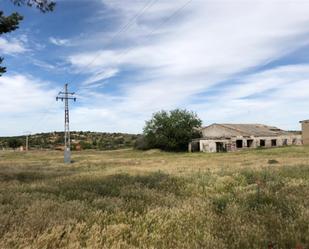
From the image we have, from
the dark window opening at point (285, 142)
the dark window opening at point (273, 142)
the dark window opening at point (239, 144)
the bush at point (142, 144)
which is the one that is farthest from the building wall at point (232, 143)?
the bush at point (142, 144)

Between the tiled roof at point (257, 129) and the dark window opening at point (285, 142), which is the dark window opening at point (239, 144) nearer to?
the tiled roof at point (257, 129)

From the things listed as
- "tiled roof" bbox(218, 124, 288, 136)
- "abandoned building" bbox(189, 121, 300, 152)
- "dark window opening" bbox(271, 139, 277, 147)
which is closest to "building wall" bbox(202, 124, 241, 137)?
"abandoned building" bbox(189, 121, 300, 152)

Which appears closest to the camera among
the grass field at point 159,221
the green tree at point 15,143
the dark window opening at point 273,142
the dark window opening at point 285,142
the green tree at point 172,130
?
the grass field at point 159,221

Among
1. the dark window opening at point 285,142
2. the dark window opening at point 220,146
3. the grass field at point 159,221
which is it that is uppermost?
the dark window opening at point 285,142

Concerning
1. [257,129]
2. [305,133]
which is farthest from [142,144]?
[305,133]

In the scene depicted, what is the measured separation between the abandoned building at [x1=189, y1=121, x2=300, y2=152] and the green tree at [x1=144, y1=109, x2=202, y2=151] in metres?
2.01

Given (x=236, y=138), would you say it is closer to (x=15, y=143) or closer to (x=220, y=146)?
(x=220, y=146)

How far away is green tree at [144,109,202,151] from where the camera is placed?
71.2 m

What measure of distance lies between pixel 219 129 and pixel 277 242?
237ft

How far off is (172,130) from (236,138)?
1146 cm

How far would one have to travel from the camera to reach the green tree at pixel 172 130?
2805 inches

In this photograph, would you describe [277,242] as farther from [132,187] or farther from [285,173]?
[285,173]

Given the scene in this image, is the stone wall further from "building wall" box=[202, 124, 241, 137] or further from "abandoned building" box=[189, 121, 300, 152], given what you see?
"building wall" box=[202, 124, 241, 137]

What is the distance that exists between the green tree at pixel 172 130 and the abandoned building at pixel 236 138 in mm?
2009
